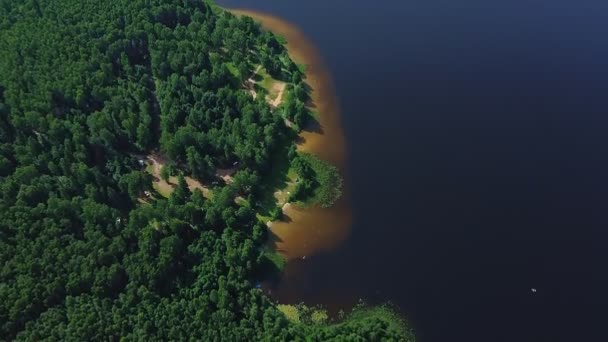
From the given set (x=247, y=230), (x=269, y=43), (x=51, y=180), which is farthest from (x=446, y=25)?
(x=51, y=180)

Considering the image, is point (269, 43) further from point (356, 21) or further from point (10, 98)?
point (10, 98)

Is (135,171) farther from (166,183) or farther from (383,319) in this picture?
(383,319)

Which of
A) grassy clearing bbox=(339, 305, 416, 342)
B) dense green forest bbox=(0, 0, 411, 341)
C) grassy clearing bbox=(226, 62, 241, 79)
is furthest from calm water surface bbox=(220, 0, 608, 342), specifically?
grassy clearing bbox=(226, 62, 241, 79)

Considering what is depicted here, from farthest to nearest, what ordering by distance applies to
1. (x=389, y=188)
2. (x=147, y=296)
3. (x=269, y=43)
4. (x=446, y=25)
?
(x=446, y=25) → (x=269, y=43) → (x=389, y=188) → (x=147, y=296)

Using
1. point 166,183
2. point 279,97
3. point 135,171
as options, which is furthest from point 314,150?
point 135,171

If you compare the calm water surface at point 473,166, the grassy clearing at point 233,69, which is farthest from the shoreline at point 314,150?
the grassy clearing at point 233,69

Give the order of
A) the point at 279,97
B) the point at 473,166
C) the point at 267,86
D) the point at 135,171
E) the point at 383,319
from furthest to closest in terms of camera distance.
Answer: the point at 267,86, the point at 279,97, the point at 473,166, the point at 135,171, the point at 383,319
